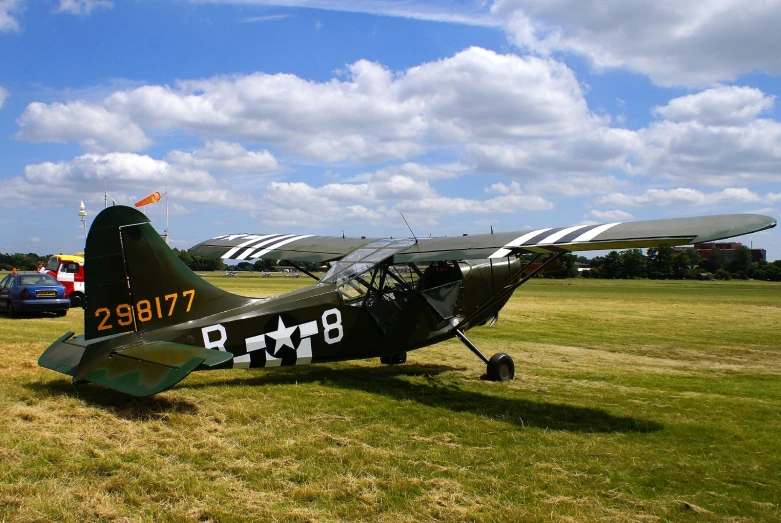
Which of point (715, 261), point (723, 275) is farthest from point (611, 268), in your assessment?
point (715, 261)

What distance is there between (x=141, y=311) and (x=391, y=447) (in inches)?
125

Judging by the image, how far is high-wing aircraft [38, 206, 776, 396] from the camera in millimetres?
5965

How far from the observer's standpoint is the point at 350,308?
26.2ft

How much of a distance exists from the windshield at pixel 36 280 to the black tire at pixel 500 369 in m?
14.0

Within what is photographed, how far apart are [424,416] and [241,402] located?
201 cm

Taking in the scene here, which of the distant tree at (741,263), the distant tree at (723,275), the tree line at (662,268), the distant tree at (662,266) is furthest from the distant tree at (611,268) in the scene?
the distant tree at (741,263)

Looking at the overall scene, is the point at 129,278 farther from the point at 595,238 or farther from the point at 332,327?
the point at 595,238

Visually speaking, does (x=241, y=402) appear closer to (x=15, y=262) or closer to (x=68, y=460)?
(x=68, y=460)

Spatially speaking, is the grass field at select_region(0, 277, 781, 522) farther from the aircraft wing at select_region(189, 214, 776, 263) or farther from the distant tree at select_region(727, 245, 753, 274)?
the distant tree at select_region(727, 245, 753, 274)

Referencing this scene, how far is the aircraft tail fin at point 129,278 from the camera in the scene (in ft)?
19.9

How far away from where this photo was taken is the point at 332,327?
7.77 m

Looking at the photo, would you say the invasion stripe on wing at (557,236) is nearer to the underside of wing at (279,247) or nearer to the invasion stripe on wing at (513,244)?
the invasion stripe on wing at (513,244)

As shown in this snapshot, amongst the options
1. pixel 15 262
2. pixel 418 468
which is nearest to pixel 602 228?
pixel 418 468

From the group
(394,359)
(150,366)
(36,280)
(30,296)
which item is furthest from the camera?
(36,280)
